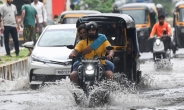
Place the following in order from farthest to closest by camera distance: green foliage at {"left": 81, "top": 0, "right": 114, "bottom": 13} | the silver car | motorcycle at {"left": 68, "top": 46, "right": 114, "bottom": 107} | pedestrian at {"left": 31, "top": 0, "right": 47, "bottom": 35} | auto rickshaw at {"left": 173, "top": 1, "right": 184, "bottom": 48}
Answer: green foliage at {"left": 81, "top": 0, "right": 114, "bottom": 13}
auto rickshaw at {"left": 173, "top": 1, "right": 184, "bottom": 48}
pedestrian at {"left": 31, "top": 0, "right": 47, "bottom": 35}
the silver car
motorcycle at {"left": 68, "top": 46, "right": 114, "bottom": 107}

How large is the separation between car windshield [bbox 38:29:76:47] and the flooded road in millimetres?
1028

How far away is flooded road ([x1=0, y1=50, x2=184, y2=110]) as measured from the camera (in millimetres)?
11469

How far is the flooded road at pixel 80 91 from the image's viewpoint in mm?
11469

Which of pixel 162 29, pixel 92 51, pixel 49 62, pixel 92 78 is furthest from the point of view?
pixel 162 29

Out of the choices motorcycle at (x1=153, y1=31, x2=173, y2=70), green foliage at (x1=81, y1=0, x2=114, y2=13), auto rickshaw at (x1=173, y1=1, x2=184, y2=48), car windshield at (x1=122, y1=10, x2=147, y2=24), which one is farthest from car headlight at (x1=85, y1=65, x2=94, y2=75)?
green foliage at (x1=81, y1=0, x2=114, y2=13)

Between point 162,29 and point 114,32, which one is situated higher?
point 114,32

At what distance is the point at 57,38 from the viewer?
1656 cm

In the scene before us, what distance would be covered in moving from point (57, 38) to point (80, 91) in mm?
5422

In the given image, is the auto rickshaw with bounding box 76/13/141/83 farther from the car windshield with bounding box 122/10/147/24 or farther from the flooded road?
the car windshield with bounding box 122/10/147/24

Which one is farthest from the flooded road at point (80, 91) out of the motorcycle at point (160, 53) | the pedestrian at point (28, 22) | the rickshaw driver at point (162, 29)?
the pedestrian at point (28, 22)

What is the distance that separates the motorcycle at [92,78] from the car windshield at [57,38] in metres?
4.93

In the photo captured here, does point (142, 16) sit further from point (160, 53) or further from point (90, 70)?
point (90, 70)

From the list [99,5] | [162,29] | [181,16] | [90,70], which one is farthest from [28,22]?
[99,5]

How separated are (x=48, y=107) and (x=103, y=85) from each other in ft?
3.41
